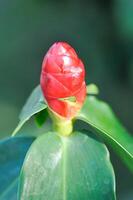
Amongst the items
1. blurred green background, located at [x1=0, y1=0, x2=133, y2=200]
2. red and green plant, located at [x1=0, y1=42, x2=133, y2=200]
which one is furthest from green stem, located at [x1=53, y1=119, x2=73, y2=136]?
blurred green background, located at [x1=0, y1=0, x2=133, y2=200]

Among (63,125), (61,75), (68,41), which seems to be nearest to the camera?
(61,75)

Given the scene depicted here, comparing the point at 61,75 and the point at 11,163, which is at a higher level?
the point at 61,75

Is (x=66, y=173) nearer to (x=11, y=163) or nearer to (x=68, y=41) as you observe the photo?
(x=11, y=163)

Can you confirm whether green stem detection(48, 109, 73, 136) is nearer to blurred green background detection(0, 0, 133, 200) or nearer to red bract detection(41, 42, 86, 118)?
red bract detection(41, 42, 86, 118)

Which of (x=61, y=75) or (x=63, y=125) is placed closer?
(x=61, y=75)

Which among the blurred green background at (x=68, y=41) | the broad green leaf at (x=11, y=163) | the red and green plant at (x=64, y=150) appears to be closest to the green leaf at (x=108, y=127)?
the red and green plant at (x=64, y=150)

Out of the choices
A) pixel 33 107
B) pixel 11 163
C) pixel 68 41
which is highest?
pixel 33 107

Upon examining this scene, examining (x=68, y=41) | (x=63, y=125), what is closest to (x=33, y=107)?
(x=63, y=125)
